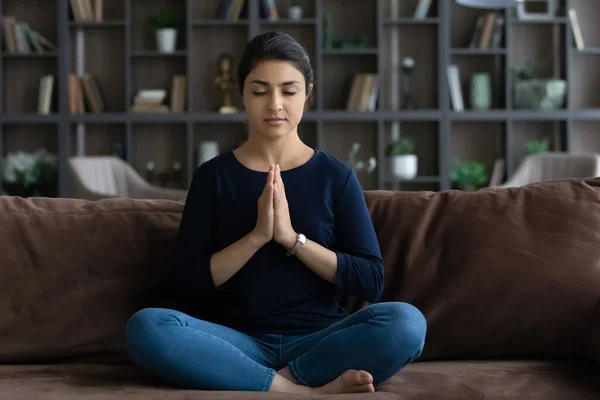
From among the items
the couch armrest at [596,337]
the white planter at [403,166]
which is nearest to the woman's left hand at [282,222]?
the couch armrest at [596,337]

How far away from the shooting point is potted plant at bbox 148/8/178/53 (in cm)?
627

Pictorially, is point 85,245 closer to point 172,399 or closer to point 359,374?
point 172,399

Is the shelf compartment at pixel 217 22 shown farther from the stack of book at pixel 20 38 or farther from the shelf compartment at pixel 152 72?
the stack of book at pixel 20 38

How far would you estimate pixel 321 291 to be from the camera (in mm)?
1792

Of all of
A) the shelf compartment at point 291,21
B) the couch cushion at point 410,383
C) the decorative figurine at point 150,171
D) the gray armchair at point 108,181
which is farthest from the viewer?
the decorative figurine at point 150,171

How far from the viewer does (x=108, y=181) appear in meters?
5.54

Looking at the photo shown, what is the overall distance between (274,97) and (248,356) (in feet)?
1.75

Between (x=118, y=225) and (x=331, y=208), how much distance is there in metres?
0.47

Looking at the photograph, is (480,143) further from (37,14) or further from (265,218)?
(265,218)

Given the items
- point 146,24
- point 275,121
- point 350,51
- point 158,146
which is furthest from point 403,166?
point 275,121

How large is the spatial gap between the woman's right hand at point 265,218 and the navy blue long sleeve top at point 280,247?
3.4 inches

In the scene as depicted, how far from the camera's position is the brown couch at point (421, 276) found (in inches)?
70.2

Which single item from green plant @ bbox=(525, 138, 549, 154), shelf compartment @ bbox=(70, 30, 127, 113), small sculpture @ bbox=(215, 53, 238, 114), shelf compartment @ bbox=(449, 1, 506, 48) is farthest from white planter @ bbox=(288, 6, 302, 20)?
green plant @ bbox=(525, 138, 549, 154)

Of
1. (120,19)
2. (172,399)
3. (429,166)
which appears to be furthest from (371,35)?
(172,399)
